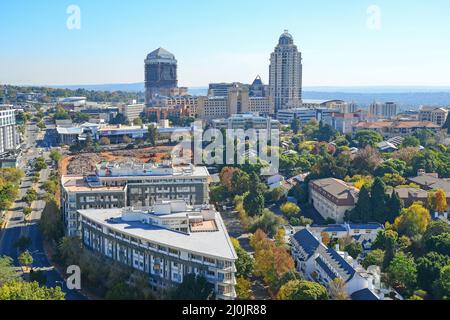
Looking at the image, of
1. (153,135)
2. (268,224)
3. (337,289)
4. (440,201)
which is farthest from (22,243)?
(153,135)

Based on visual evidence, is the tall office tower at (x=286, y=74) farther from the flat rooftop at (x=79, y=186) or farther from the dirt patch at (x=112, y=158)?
the flat rooftop at (x=79, y=186)

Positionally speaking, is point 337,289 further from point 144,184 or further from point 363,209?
point 144,184

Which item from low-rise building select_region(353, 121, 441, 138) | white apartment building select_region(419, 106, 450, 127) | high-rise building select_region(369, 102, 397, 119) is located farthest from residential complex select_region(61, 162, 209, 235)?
high-rise building select_region(369, 102, 397, 119)

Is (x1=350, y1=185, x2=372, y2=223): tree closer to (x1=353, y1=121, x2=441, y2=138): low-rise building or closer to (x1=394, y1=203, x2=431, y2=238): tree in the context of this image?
(x1=394, y1=203, x2=431, y2=238): tree

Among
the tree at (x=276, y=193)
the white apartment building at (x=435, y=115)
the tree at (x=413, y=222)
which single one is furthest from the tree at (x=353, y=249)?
the white apartment building at (x=435, y=115)
